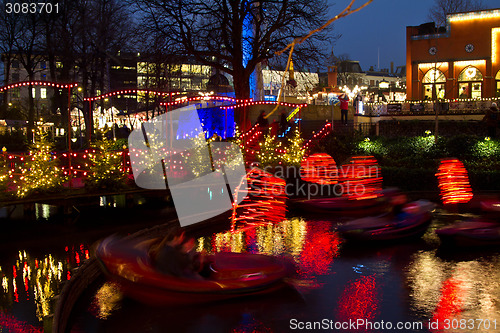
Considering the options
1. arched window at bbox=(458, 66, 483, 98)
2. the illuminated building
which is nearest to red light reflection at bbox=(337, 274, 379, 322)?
the illuminated building

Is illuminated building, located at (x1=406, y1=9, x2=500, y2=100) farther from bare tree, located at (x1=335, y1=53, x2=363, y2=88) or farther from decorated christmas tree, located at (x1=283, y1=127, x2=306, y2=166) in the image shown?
bare tree, located at (x1=335, y1=53, x2=363, y2=88)

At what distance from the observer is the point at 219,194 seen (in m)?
17.8

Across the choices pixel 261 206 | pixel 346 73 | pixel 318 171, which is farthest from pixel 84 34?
pixel 346 73

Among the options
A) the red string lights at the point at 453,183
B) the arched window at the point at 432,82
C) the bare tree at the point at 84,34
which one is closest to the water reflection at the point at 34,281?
the red string lights at the point at 453,183

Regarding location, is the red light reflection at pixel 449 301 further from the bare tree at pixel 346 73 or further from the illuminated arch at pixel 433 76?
the bare tree at pixel 346 73

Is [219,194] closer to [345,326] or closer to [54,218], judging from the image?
[54,218]

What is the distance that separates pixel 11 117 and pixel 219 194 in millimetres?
41578

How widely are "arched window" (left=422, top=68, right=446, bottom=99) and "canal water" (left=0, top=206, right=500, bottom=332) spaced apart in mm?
32797

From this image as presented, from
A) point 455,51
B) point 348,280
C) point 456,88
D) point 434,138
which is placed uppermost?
point 455,51

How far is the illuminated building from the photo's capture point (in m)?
39.8

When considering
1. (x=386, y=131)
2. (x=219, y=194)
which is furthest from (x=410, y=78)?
(x=219, y=194)

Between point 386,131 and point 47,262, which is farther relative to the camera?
point 386,131

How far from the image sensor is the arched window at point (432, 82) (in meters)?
→ 41.6

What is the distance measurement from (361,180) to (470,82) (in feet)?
90.9
